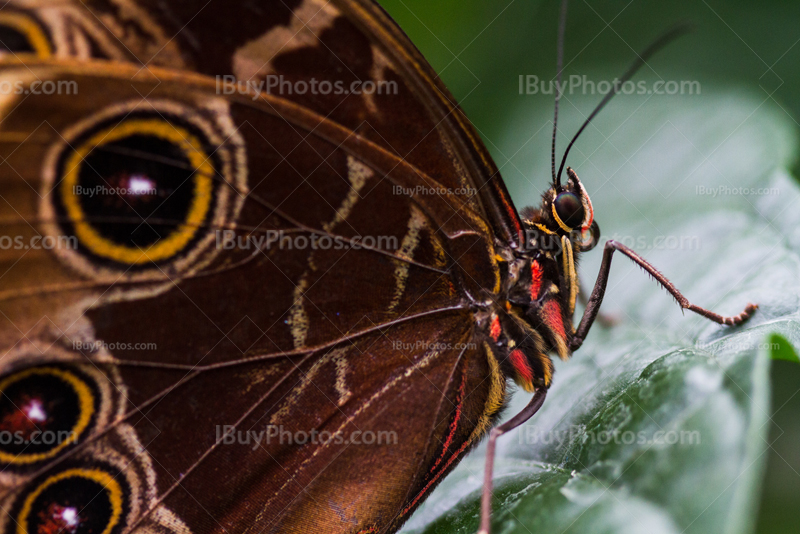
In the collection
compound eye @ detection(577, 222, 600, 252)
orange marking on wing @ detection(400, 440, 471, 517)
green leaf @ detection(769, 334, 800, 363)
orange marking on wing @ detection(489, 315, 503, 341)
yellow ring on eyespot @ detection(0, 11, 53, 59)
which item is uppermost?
yellow ring on eyespot @ detection(0, 11, 53, 59)

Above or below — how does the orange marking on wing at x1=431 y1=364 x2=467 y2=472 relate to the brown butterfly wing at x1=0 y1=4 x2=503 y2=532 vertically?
below

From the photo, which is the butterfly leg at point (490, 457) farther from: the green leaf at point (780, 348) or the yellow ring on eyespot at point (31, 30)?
the yellow ring on eyespot at point (31, 30)

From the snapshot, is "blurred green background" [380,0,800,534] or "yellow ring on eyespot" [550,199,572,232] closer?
"yellow ring on eyespot" [550,199,572,232]

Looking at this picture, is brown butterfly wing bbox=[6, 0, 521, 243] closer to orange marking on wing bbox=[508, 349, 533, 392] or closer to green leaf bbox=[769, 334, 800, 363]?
orange marking on wing bbox=[508, 349, 533, 392]

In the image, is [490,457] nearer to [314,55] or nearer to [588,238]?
[588,238]

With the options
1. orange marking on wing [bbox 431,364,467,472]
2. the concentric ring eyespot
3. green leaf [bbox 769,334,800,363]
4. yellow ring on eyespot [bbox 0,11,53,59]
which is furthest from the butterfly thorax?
yellow ring on eyespot [bbox 0,11,53,59]

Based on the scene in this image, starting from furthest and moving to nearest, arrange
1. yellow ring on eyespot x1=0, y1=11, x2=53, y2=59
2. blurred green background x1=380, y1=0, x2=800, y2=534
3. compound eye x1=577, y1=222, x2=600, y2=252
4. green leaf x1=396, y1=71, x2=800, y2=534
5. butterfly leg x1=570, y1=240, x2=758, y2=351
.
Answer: blurred green background x1=380, y1=0, x2=800, y2=534 < compound eye x1=577, y1=222, x2=600, y2=252 < butterfly leg x1=570, y1=240, x2=758, y2=351 < yellow ring on eyespot x1=0, y1=11, x2=53, y2=59 < green leaf x1=396, y1=71, x2=800, y2=534

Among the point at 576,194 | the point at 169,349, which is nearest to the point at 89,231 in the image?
the point at 169,349

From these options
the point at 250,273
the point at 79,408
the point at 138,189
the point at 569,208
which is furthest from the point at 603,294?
the point at 79,408
